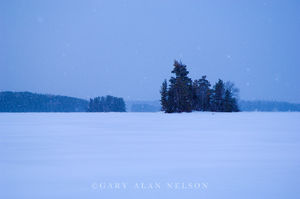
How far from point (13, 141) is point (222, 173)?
5572 mm

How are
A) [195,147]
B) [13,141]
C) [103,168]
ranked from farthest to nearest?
[13,141] < [195,147] < [103,168]

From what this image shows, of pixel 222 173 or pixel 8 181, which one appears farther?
pixel 222 173

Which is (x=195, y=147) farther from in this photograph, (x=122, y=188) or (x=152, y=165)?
(x=122, y=188)

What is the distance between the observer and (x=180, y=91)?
30.8 meters

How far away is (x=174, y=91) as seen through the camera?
31172mm

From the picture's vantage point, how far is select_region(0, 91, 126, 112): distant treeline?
124 ft

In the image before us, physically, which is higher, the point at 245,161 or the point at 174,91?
the point at 174,91

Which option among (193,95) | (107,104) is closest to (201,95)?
(193,95)

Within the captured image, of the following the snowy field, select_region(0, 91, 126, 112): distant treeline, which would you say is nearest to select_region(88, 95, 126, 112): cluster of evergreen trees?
select_region(0, 91, 126, 112): distant treeline

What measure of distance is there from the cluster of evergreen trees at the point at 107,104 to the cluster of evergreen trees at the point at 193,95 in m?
14.7

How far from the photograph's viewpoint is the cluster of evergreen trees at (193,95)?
102ft

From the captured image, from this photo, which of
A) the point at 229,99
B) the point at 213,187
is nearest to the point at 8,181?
the point at 213,187

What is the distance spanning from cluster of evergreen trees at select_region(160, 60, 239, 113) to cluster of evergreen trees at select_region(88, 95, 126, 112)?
14.7 metres

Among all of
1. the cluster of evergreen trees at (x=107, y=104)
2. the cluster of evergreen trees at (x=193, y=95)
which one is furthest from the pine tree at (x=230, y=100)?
the cluster of evergreen trees at (x=107, y=104)
